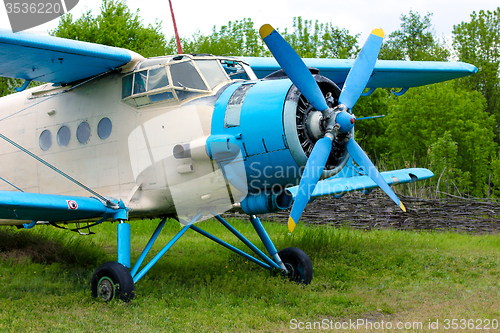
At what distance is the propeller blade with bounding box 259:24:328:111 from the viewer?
222 inches

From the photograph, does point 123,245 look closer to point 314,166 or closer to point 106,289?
point 106,289

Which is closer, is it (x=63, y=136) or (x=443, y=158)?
(x=63, y=136)

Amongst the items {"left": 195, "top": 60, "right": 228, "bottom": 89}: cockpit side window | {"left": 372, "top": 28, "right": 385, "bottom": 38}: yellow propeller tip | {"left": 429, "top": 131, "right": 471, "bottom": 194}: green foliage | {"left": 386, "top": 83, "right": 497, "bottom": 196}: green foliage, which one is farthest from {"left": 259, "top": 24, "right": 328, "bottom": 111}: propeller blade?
{"left": 386, "top": 83, "right": 497, "bottom": 196}: green foliage

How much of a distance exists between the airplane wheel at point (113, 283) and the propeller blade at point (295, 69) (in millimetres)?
3292

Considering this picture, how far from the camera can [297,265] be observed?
25.7 feet

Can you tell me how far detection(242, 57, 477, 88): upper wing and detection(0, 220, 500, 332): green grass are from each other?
12.3 ft

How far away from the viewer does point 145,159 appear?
6742 mm

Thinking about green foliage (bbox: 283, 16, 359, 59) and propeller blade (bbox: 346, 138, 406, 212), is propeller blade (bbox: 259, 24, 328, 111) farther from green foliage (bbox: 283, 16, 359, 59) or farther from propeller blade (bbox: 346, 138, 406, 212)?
green foliage (bbox: 283, 16, 359, 59)

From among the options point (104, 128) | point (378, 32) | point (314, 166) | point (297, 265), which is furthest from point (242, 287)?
point (378, 32)

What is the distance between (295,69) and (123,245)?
3.31 m

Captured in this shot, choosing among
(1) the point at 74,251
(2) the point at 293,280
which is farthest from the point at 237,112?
(1) the point at 74,251

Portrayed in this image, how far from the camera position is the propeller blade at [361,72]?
19.6 ft

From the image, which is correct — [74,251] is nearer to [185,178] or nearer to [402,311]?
[185,178]

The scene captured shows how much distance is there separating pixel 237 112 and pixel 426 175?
4573 millimetres
